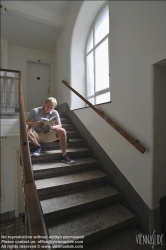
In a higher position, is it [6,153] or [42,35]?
[42,35]

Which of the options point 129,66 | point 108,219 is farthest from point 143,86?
point 108,219

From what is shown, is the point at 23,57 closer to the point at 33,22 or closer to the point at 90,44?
the point at 33,22

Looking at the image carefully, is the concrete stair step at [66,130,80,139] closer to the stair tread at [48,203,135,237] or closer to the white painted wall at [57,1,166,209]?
the white painted wall at [57,1,166,209]

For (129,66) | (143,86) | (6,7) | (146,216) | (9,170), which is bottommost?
(9,170)

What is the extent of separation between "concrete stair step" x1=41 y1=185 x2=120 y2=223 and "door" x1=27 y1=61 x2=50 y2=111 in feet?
12.5

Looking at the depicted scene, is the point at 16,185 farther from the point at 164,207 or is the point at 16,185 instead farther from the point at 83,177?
the point at 164,207

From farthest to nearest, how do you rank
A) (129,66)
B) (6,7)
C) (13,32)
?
(13,32) → (6,7) → (129,66)

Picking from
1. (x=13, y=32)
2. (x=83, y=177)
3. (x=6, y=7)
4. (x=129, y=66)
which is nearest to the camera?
(x=129, y=66)

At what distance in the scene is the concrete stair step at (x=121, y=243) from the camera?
4.10 feet

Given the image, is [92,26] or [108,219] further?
[92,26]

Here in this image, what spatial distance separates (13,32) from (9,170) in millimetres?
3892

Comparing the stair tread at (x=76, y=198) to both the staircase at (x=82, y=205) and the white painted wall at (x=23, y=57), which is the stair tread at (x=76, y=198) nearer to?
the staircase at (x=82, y=205)

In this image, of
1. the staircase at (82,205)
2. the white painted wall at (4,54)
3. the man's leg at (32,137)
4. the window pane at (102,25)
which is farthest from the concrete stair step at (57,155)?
the white painted wall at (4,54)

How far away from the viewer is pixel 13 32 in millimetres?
3828
